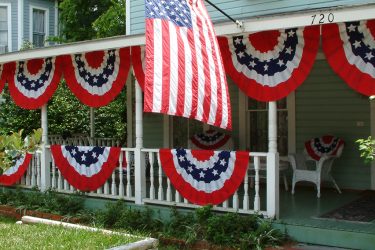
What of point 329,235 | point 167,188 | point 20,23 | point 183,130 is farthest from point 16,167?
point 20,23

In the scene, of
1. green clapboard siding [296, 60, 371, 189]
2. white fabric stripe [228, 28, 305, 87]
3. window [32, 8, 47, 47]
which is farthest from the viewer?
window [32, 8, 47, 47]

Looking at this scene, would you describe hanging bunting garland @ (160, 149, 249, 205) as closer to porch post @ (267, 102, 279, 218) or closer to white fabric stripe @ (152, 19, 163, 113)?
porch post @ (267, 102, 279, 218)

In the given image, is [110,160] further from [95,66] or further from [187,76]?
[187,76]

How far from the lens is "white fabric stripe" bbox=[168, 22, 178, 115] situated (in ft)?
17.9

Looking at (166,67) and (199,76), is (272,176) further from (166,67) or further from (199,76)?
(166,67)

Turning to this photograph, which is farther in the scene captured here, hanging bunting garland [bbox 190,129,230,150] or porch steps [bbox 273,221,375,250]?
hanging bunting garland [bbox 190,129,230,150]

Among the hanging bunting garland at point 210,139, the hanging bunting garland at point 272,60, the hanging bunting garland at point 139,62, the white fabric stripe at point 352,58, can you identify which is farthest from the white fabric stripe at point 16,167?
the white fabric stripe at point 352,58

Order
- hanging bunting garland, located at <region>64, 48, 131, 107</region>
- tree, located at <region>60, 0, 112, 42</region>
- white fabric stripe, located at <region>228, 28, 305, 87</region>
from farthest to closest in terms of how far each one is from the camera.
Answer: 1. tree, located at <region>60, 0, 112, 42</region>
2. hanging bunting garland, located at <region>64, 48, 131, 107</region>
3. white fabric stripe, located at <region>228, 28, 305, 87</region>

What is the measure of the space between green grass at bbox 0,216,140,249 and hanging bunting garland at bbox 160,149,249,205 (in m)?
1.09

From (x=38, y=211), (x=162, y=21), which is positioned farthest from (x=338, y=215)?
(x=38, y=211)

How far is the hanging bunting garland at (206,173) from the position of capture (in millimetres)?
6953

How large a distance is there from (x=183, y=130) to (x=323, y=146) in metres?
3.54

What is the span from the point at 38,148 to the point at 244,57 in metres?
3.45

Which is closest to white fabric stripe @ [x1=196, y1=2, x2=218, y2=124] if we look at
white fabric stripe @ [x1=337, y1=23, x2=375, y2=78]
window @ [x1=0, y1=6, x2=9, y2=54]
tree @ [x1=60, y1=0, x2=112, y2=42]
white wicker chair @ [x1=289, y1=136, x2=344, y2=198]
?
white fabric stripe @ [x1=337, y1=23, x2=375, y2=78]
